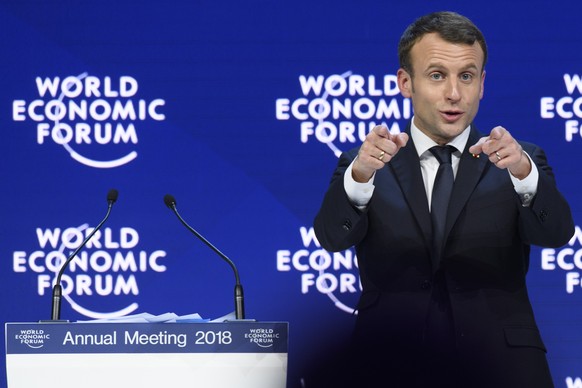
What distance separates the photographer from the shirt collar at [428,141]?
2.69 m

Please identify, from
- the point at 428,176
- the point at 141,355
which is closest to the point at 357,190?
the point at 428,176

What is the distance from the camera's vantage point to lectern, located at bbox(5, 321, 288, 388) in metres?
2.27

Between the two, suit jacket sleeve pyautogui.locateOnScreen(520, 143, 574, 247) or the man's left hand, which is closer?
the man's left hand

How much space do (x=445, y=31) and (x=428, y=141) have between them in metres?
0.31

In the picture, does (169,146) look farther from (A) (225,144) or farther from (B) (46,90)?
(B) (46,90)

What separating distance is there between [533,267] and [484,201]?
1494mm

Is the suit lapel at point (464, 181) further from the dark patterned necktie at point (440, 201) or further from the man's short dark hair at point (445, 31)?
the man's short dark hair at point (445, 31)

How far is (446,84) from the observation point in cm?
262

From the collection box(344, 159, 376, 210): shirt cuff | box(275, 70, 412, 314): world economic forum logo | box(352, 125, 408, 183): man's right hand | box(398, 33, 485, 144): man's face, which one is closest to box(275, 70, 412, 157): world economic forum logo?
box(275, 70, 412, 314): world economic forum logo

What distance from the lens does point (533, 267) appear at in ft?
13.0

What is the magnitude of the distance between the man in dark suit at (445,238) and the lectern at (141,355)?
0.29 m

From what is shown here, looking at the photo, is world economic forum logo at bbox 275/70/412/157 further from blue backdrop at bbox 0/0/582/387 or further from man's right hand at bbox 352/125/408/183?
man's right hand at bbox 352/125/408/183

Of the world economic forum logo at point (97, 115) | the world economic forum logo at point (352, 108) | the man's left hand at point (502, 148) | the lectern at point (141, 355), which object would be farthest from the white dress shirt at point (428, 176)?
the world economic forum logo at point (97, 115)

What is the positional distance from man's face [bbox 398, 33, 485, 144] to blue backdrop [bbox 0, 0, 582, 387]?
1332 millimetres
